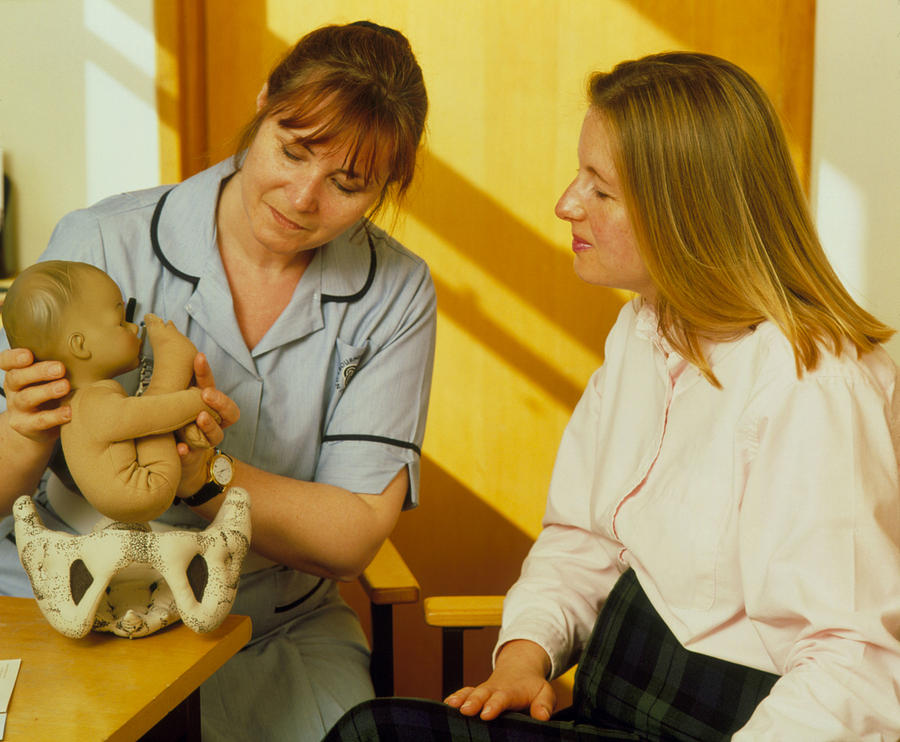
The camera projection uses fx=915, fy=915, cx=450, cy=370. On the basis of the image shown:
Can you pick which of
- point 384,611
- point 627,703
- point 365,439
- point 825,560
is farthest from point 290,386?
point 825,560

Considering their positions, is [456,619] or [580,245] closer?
[580,245]

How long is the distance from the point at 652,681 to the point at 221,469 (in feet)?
2.07

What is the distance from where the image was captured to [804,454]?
1065 millimetres

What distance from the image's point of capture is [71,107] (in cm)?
217

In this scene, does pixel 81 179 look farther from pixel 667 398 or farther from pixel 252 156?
pixel 667 398

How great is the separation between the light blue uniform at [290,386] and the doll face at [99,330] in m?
0.34

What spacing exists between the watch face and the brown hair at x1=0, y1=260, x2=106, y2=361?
246 millimetres

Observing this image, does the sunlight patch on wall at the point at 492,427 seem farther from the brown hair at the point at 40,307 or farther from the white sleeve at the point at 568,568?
the brown hair at the point at 40,307

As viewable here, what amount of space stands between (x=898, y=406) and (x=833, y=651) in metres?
0.35

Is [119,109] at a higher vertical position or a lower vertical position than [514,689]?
higher

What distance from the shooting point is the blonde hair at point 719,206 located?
121 cm

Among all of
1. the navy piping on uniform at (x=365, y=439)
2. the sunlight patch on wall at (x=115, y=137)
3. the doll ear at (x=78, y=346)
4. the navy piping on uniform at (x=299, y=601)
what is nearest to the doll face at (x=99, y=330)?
the doll ear at (x=78, y=346)

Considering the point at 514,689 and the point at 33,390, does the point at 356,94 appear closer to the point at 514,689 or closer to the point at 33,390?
the point at 33,390

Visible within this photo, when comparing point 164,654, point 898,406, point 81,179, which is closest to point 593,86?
point 898,406
